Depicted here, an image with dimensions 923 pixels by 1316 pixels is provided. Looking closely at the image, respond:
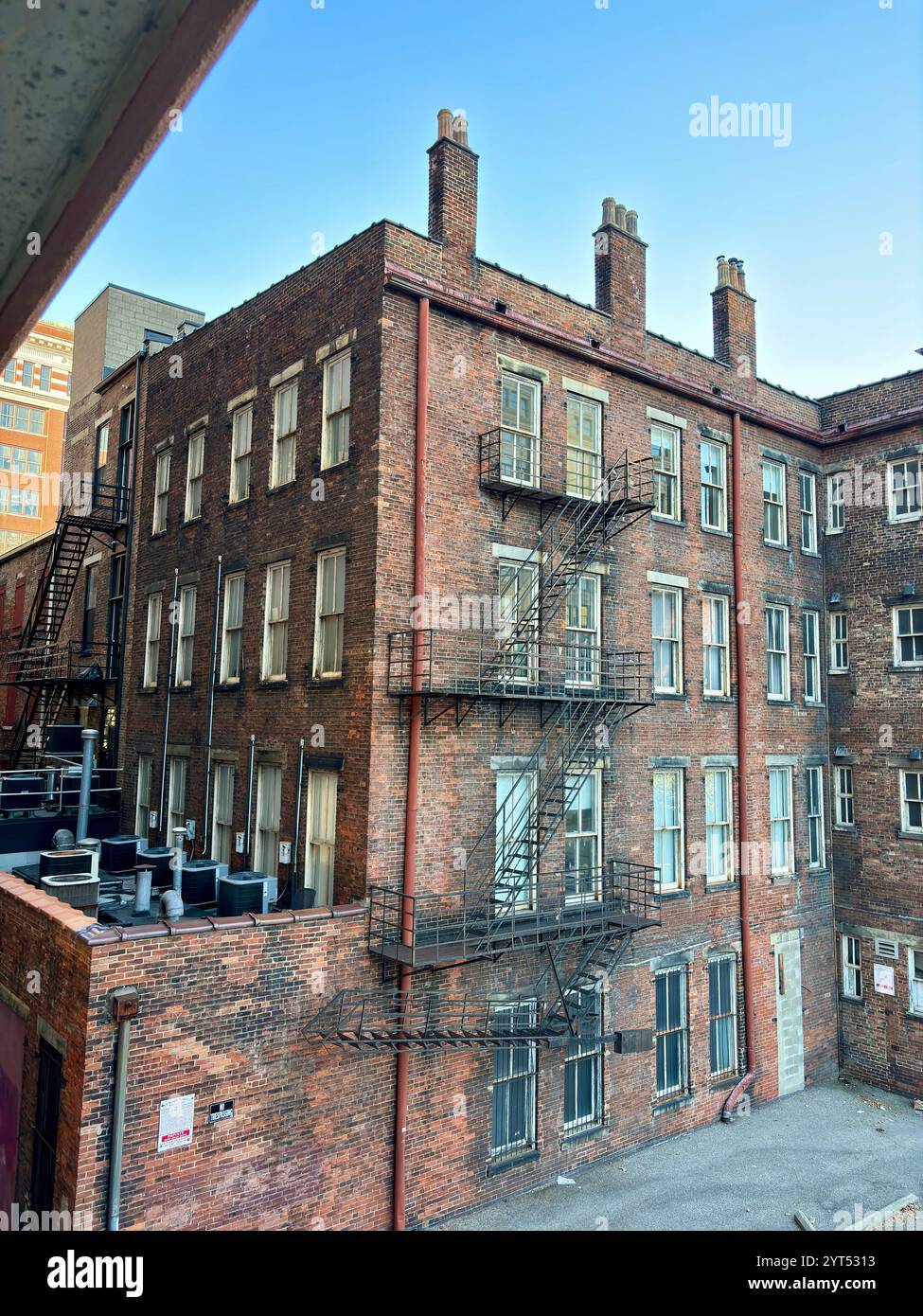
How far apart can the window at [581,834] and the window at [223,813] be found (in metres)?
6.53

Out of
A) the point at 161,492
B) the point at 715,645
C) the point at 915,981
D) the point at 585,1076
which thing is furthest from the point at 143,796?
the point at 915,981

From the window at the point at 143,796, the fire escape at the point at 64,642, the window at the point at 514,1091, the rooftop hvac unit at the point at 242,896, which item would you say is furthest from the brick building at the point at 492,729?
the fire escape at the point at 64,642

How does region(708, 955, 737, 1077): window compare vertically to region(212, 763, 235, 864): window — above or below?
below

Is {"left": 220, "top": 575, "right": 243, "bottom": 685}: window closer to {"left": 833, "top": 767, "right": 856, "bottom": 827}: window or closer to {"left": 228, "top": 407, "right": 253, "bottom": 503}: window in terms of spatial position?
{"left": 228, "top": 407, "right": 253, "bottom": 503}: window

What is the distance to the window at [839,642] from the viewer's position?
2089 cm

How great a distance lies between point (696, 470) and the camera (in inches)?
722

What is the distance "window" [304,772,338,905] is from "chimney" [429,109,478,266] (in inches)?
359

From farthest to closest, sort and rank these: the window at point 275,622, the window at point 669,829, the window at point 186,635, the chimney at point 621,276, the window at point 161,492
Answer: the window at point 161,492
the window at point 186,635
the chimney at point 621,276
the window at point 669,829
the window at point 275,622

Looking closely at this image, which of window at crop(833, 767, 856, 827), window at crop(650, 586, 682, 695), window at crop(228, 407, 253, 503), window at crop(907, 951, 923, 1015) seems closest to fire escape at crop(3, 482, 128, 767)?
window at crop(228, 407, 253, 503)

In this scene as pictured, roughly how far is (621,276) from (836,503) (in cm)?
855

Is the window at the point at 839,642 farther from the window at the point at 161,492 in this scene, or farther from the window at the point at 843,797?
the window at the point at 161,492

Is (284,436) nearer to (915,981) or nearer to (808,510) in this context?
(808,510)

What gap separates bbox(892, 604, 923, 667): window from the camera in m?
19.5

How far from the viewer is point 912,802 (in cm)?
1917
